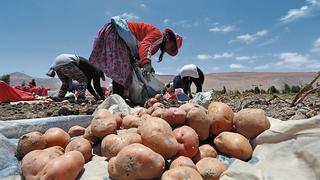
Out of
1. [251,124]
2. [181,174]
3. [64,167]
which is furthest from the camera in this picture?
[251,124]

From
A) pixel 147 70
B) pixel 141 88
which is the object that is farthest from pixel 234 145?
pixel 141 88

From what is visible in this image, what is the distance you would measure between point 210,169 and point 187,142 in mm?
162

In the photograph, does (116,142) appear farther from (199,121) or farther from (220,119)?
(220,119)

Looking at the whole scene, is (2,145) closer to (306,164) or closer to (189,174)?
(189,174)

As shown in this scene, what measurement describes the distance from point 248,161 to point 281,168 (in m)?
0.20

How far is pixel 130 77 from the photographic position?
4.49 metres

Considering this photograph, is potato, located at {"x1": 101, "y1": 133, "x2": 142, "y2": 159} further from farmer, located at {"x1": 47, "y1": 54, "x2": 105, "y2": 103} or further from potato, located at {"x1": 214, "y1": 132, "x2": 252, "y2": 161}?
farmer, located at {"x1": 47, "y1": 54, "x2": 105, "y2": 103}

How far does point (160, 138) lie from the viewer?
4.50 ft

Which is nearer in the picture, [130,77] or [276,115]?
[276,115]

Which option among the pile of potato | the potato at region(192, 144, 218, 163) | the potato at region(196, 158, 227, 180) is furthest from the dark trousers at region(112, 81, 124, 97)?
the potato at region(196, 158, 227, 180)

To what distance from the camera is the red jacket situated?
4172 millimetres

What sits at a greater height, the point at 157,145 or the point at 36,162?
the point at 157,145

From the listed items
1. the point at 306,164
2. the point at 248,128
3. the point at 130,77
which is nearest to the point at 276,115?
the point at 248,128

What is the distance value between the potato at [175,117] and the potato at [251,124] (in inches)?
10.6
